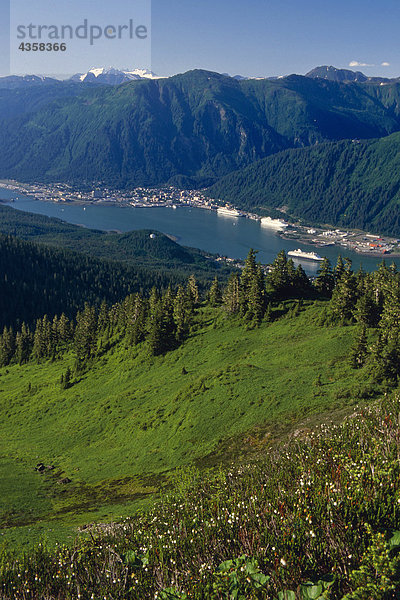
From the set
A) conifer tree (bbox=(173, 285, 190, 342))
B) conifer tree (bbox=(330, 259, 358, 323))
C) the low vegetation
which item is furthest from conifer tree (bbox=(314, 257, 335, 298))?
conifer tree (bbox=(173, 285, 190, 342))

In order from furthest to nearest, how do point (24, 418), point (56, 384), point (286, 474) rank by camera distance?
point (56, 384) < point (24, 418) < point (286, 474)

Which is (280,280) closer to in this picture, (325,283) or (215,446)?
(325,283)

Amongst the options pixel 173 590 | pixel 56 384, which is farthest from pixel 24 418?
pixel 173 590

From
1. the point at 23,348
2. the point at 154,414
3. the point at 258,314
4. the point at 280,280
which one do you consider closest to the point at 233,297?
the point at 258,314

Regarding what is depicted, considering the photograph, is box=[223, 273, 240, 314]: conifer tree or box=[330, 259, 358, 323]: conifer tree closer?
box=[330, 259, 358, 323]: conifer tree

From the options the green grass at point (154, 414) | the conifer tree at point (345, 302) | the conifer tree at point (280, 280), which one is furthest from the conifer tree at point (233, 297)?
the conifer tree at point (345, 302)

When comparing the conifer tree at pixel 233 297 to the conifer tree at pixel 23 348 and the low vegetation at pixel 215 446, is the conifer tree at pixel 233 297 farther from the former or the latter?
the conifer tree at pixel 23 348

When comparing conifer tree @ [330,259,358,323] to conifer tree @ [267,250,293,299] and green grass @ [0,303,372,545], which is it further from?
conifer tree @ [267,250,293,299]

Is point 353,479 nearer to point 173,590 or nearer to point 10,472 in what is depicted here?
point 173,590
